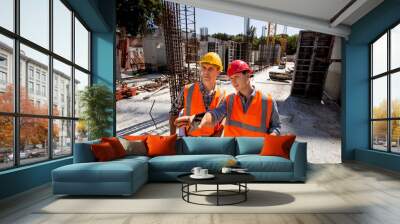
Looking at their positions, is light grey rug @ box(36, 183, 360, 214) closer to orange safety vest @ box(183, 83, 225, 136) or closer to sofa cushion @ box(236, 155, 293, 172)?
sofa cushion @ box(236, 155, 293, 172)

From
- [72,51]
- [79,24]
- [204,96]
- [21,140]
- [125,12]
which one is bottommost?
[21,140]

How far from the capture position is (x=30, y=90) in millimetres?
5449

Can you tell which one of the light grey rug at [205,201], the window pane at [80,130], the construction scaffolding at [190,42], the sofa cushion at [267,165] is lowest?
the light grey rug at [205,201]

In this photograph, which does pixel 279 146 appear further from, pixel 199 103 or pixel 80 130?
pixel 80 130

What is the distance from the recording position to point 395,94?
7746 mm

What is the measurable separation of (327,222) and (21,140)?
3.79 meters

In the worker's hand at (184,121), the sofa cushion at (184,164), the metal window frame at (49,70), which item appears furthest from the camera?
the worker's hand at (184,121)

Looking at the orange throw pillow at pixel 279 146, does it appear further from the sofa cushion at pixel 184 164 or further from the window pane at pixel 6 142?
the window pane at pixel 6 142

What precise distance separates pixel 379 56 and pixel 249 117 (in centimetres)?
375

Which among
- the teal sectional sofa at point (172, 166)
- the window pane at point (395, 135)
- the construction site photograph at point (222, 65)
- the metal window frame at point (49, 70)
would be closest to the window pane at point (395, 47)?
the window pane at point (395, 135)

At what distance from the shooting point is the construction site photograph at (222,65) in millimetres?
11258

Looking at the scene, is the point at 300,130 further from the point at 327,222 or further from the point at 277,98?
the point at 327,222

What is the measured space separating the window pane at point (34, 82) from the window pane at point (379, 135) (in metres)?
6.39

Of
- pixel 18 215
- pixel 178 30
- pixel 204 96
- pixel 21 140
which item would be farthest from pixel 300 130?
pixel 18 215
